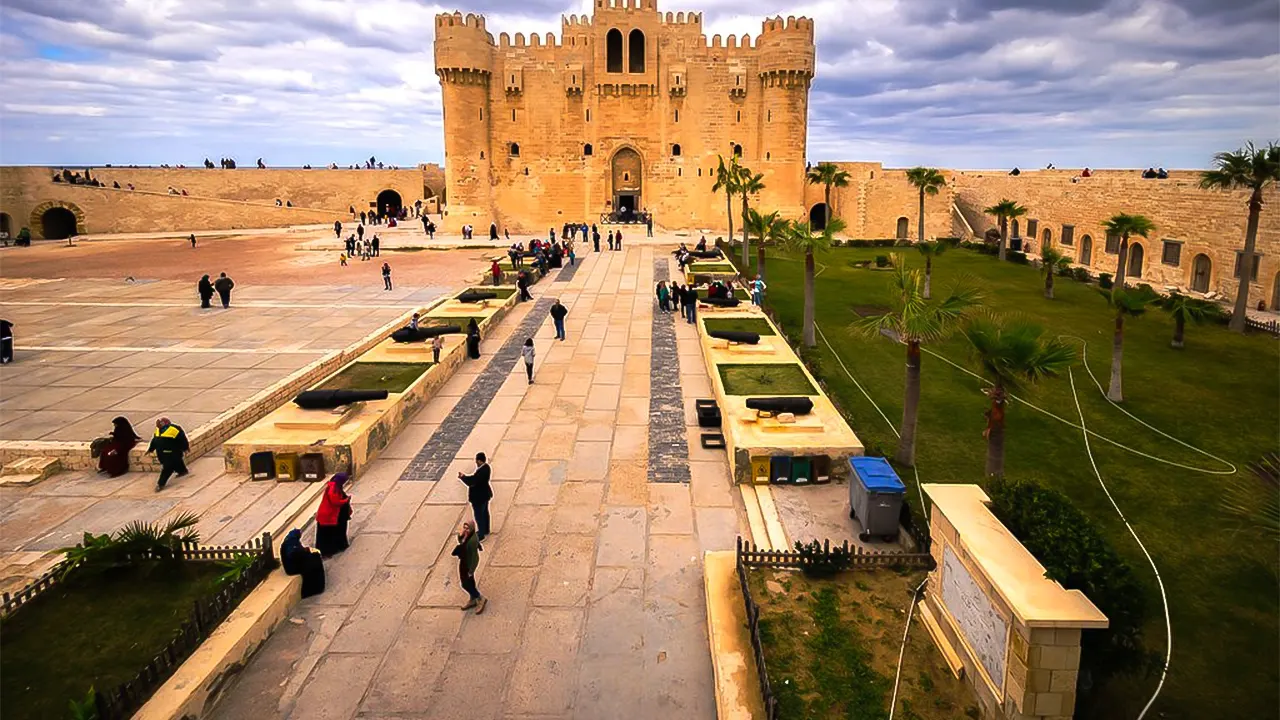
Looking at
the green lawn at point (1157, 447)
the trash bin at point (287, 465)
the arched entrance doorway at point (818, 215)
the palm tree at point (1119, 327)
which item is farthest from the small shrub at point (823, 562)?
the arched entrance doorway at point (818, 215)

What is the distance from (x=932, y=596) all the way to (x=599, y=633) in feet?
11.5

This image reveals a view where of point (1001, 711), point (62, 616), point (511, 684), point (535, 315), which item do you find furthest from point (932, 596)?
point (535, 315)

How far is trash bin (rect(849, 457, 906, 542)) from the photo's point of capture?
9.41 meters

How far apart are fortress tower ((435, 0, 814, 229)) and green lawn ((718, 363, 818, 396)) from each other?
3662cm

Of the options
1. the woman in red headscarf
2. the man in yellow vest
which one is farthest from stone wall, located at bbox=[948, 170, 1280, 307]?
the man in yellow vest

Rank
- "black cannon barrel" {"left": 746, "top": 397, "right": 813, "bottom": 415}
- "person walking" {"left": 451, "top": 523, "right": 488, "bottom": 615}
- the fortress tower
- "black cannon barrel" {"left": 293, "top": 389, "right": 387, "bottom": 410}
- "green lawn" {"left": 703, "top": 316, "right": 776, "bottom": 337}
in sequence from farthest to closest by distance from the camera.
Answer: the fortress tower
"green lawn" {"left": 703, "top": 316, "right": 776, "bottom": 337}
"black cannon barrel" {"left": 293, "top": 389, "right": 387, "bottom": 410}
"black cannon barrel" {"left": 746, "top": 397, "right": 813, "bottom": 415}
"person walking" {"left": 451, "top": 523, "right": 488, "bottom": 615}

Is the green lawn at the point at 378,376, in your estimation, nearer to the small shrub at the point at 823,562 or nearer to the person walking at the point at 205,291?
the small shrub at the point at 823,562

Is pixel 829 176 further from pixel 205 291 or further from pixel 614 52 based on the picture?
pixel 205 291

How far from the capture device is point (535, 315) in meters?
24.7

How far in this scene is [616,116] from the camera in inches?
1965

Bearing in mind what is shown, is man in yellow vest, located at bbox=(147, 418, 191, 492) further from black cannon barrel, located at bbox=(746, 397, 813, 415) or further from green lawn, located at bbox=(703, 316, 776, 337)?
green lawn, located at bbox=(703, 316, 776, 337)

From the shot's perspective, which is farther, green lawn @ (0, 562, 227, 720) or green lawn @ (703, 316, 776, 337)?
green lawn @ (703, 316, 776, 337)

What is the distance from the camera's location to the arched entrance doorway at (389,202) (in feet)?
205

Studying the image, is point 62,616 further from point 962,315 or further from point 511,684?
point 962,315
